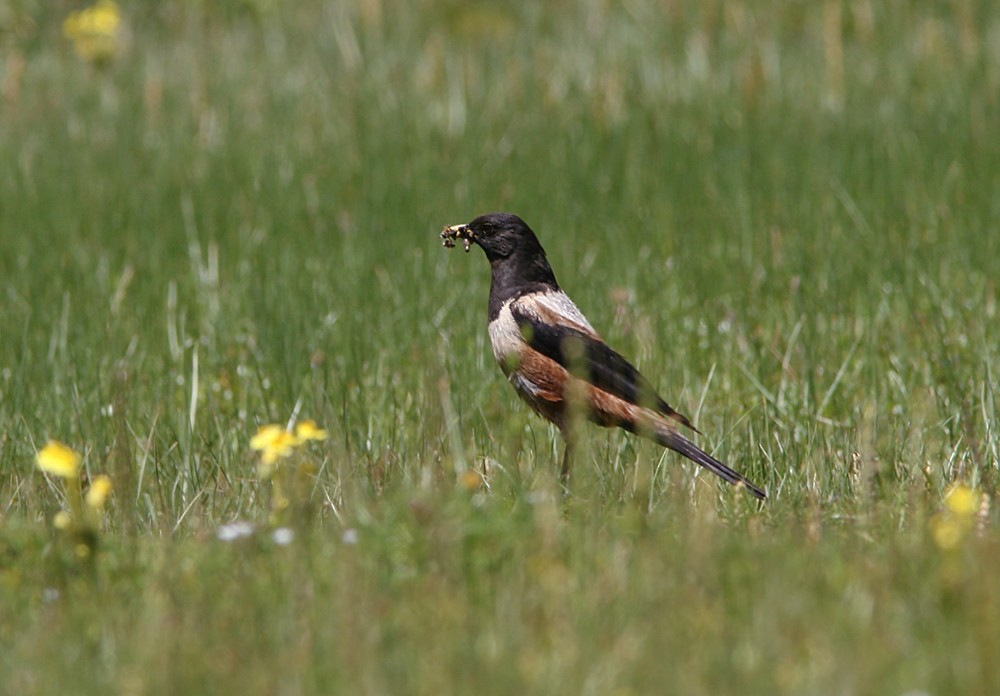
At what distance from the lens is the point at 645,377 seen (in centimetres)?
540

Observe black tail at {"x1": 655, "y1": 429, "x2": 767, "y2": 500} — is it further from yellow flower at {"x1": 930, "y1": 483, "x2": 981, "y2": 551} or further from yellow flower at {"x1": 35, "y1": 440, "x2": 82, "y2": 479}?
yellow flower at {"x1": 35, "y1": 440, "x2": 82, "y2": 479}

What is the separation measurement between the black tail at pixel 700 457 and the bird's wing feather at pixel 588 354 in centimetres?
9

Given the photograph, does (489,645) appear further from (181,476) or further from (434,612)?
(181,476)

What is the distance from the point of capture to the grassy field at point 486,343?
3047 millimetres

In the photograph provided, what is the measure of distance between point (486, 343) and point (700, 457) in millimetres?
1771

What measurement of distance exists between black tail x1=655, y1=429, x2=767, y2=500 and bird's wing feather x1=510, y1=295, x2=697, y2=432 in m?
0.09

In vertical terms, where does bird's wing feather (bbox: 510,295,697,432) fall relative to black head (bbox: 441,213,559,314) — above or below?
below

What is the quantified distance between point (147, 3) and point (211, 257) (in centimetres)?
787

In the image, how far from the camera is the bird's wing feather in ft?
16.6

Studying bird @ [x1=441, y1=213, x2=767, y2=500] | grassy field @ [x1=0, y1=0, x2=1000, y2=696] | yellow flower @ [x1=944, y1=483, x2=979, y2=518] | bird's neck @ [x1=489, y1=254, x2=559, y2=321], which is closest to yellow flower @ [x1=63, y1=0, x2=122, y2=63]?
grassy field @ [x1=0, y1=0, x2=1000, y2=696]

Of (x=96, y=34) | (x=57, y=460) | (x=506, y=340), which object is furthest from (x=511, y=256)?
(x=96, y=34)

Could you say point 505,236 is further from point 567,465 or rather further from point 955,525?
point 955,525

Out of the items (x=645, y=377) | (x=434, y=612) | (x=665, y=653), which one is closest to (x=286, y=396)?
(x=645, y=377)

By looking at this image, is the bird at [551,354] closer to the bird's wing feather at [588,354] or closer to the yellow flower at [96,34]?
the bird's wing feather at [588,354]
